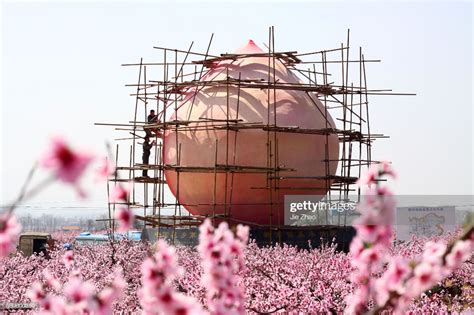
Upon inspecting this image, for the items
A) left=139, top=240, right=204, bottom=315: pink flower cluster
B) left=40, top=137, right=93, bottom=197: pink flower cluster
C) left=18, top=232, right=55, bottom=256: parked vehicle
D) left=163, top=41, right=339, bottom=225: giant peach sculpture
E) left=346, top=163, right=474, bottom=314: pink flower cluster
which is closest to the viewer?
left=40, top=137, right=93, bottom=197: pink flower cluster

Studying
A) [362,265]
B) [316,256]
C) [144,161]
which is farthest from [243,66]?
[362,265]

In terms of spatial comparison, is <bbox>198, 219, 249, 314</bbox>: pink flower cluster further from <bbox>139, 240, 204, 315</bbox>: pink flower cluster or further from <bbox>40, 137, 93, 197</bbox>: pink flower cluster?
<bbox>40, 137, 93, 197</bbox>: pink flower cluster

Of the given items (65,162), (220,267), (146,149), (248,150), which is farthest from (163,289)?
(146,149)

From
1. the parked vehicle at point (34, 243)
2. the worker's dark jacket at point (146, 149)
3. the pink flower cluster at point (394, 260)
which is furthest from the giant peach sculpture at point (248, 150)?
the pink flower cluster at point (394, 260)

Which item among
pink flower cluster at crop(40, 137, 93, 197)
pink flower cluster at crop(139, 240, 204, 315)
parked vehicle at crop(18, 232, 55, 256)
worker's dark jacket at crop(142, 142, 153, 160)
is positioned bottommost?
parked vehicle at crop(18, 232, 55, 256)

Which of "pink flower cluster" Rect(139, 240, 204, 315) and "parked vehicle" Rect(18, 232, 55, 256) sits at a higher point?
"pink flower cluster" Rect(139, 240, 204, 315)

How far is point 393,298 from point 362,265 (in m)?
0.25

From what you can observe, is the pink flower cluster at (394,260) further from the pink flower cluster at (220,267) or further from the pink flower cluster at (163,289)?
the pink flower cluster at (163,289)

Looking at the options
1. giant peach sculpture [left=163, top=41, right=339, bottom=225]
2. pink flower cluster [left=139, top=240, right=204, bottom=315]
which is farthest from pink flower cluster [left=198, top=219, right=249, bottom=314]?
giant peach sculpture [left=163, top=41, right=339, bottom=225]

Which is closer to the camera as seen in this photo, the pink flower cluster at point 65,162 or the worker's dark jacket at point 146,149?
the pink flower cluster at point 65,162

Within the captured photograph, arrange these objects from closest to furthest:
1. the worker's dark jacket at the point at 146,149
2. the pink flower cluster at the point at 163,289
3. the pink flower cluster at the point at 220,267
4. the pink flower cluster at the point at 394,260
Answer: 1. the pink flower cluster at the point at 163,289
2. the pink flower cluster at the point at 394,260
3. the pink flower cluster at the point at 220,267
4. the worker's dark jacket at the point at 146,149

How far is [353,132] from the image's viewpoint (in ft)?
67.5

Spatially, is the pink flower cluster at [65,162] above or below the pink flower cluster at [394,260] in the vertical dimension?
above

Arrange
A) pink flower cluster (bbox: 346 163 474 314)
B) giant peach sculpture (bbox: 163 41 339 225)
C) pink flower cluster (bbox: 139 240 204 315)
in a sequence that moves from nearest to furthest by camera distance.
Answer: pink flower cluster (bbox: 139 240 204 315), pink flower cluster (bbox: 346 163 474 314), giant peach sculpture (bbox: 163 41 339 225)
